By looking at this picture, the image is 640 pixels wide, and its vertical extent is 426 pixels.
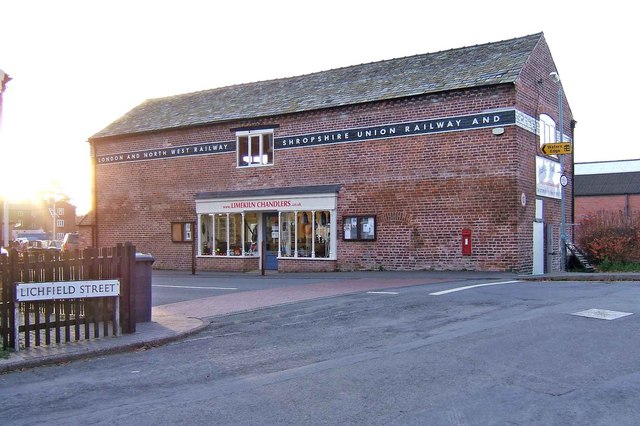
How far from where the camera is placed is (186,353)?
8.43 m

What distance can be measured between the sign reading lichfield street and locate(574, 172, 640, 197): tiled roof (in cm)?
5248

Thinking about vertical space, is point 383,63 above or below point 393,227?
above

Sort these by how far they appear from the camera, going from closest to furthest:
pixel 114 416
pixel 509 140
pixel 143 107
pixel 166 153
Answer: pixel 114 416 < pixel 509 140 < pixel 166 153 < pixel 143 107

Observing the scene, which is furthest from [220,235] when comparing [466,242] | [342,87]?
[466,242]

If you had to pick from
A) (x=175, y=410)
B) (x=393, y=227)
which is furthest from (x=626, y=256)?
(x=175, y=410)

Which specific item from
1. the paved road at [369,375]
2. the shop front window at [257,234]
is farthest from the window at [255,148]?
the paved road at [369,375]

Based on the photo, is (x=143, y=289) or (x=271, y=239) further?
(x=271, y=239)

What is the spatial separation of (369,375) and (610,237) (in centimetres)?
1696

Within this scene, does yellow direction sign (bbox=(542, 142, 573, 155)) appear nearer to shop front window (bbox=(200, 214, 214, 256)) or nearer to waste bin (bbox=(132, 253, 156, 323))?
shop front window (bbox=(200, 214, 214, 256))

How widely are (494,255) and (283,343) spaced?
11.5 metres

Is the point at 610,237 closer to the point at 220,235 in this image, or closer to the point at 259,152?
the point at 259,152

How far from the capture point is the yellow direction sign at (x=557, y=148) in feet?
63.6

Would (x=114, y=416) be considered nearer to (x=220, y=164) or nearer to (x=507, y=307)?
(x=507, y=307)

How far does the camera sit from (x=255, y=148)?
79.2ft
